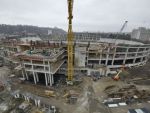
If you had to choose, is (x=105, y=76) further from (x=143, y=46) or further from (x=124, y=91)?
(x=143, y=46)

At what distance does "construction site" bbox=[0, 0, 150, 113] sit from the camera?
44.1m

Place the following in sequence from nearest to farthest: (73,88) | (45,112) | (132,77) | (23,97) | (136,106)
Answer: (45,112) → (136,106) → (23,97) → (73,88) → (132,77)

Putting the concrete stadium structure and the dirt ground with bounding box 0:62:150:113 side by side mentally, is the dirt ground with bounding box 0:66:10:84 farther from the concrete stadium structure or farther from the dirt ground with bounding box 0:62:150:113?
the dirt ground with bounding box 0:62:150:113

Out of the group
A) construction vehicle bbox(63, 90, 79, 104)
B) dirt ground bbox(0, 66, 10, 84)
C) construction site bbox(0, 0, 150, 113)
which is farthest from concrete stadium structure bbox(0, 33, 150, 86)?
construction vehicle bbox(63, 90, 79, 104)

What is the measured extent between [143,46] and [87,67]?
132 feet

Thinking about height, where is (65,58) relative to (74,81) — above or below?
above

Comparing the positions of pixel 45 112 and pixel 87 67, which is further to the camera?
pixel 87 67

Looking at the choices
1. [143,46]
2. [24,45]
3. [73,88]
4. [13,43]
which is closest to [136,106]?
[73,88]

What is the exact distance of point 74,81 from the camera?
198ft

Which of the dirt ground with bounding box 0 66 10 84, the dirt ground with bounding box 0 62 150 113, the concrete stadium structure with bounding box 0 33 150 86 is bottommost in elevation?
the dirt ground with bounding box 0 66 10 84

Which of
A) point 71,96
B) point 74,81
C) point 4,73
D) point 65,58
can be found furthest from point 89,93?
point 4,73

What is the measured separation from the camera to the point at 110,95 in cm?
5025

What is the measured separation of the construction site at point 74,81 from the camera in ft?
145

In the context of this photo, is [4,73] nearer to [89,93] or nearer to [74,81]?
[74,81]
